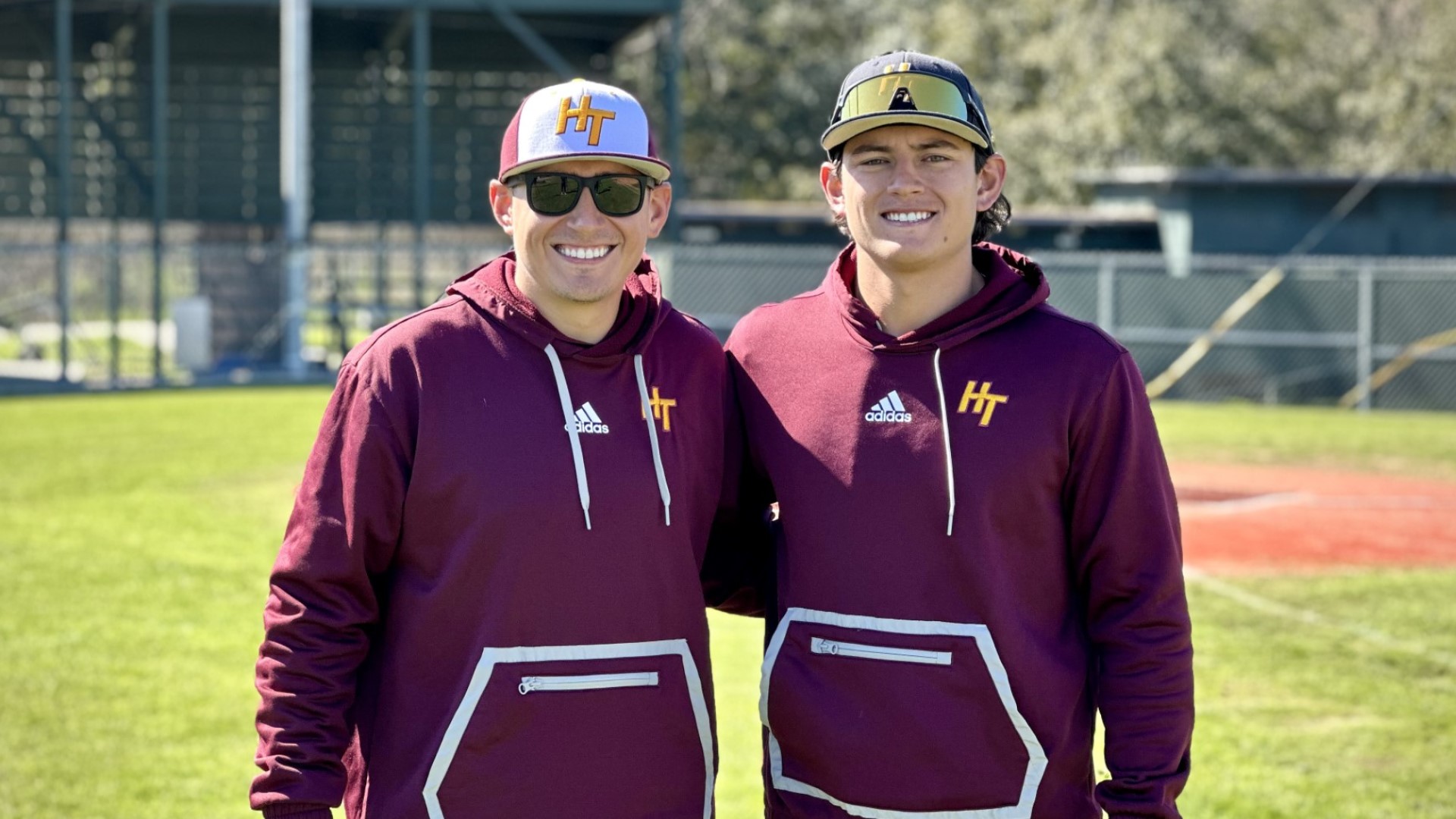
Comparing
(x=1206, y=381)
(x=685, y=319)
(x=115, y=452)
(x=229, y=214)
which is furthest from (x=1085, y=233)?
(x=685, y=319)

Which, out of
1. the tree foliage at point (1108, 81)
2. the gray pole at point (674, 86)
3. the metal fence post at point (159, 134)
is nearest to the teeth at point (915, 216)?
the metal fence post at point (159, 134)

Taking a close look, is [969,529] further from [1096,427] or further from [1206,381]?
[1206,381]

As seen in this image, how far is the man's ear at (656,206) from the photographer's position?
10.9 feet

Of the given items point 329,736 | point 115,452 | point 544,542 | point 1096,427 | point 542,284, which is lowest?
point 115,452

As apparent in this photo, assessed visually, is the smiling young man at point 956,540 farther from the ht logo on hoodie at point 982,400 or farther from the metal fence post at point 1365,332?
the metal fence post at point 1365,332

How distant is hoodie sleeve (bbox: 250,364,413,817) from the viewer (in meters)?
2.96

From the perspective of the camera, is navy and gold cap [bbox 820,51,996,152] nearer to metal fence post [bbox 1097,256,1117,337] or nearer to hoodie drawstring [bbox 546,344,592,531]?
hoodie drawstring [bbox 546,344,592,531]

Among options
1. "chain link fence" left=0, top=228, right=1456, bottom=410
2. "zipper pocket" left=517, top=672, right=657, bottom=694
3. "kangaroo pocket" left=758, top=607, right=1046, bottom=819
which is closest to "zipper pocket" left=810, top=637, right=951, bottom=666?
"kangaroo pocket" left=758, top=607, right=1046, bottom=819

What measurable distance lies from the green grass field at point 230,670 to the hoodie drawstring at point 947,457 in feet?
10.1

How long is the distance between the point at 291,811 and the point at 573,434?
2.83ft

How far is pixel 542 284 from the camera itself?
3201 mm

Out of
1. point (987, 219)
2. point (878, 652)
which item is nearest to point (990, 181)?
point (987, 219)

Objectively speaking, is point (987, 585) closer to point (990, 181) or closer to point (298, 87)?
point (990, 181)

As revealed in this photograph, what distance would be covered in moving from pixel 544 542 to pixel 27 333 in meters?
27.2
